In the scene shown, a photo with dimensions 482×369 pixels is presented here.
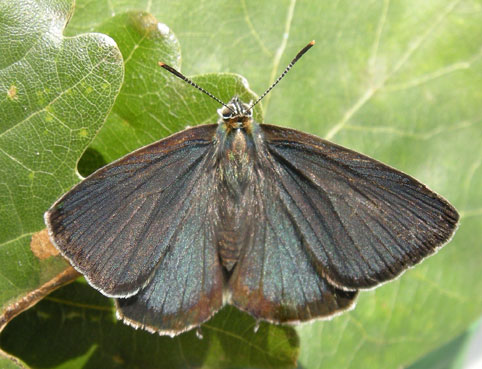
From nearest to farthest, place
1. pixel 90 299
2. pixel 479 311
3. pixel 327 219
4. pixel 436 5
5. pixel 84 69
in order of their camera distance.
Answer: pixel 84 69, pixel 327 219, pixel 90 299, pixel 436 5, pixel 479 311

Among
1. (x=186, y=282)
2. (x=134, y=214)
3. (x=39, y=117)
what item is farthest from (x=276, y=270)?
(x=39, y=117)

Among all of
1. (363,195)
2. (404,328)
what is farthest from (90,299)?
(404,328)

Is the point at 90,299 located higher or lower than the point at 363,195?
lower

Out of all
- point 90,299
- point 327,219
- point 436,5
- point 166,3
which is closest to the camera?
point 327,219

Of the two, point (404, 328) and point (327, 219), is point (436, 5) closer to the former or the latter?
point (327, 219)

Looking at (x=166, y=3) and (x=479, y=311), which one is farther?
(x=479, y=311)

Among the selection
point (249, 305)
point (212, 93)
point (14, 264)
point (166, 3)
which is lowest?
point (14, 264)

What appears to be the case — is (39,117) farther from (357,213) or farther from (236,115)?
(357,213)

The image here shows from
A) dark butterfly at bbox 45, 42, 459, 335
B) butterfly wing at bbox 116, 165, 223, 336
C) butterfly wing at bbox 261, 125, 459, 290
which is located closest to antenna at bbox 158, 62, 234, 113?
dark butterfly at bbox 45, 42, 459, 335
